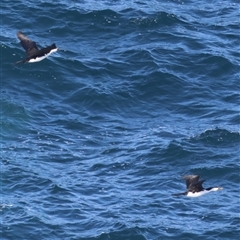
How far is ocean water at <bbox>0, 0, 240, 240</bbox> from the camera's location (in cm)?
5969

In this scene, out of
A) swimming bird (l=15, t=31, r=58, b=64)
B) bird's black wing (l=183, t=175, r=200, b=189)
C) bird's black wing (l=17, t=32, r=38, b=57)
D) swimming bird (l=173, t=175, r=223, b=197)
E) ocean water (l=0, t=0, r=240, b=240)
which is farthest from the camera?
ocean water (l=0, t=0, r=240, b=240)

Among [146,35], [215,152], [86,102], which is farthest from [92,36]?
[215,152]

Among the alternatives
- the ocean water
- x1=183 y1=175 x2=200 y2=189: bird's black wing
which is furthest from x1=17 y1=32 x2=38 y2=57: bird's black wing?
x1=183 y1=175 x2=200 y2=189: bird's black wing

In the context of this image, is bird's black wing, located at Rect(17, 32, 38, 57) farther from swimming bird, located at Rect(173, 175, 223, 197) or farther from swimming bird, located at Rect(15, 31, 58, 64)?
swimming bird, located at Rect(173, 175, 223, 197)

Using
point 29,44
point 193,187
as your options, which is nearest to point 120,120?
point 29,44

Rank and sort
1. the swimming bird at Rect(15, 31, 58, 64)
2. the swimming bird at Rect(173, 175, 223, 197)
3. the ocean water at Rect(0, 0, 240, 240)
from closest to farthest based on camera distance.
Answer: the swimming bird at Rect(173, 175, 223, 197) → the swimming bird at Rect(15, 31, 58, 64) → the ocean water at Rect(0, 0, 240, 240)

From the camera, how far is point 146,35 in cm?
7781

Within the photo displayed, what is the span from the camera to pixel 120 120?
6912cm

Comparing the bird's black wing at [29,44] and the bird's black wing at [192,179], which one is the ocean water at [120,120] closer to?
the bird's black wing at [192,179]

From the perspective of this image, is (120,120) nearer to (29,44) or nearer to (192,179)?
(29,44)

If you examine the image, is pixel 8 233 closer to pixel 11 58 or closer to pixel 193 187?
pixel 193 187

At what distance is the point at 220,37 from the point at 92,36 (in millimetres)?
8905

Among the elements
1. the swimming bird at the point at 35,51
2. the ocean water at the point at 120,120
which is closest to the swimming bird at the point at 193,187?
the ocean water at the point at 120,120

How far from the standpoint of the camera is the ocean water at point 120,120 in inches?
2350
